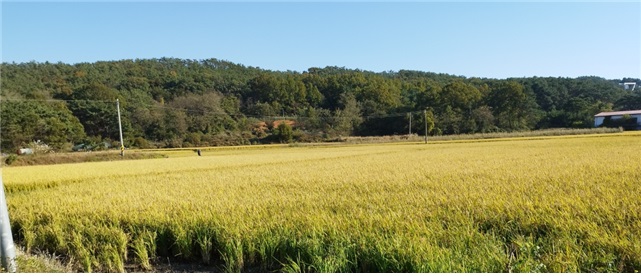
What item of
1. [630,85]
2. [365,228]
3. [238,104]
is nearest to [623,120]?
[630,85]

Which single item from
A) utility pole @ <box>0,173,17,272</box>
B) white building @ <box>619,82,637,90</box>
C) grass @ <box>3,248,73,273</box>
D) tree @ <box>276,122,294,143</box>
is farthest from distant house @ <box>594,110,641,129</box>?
utility pole @ <box>0,173,17,272</box>

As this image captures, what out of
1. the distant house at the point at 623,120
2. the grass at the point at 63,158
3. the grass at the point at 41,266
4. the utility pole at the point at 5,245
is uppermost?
the utility pole at the point at 5,245

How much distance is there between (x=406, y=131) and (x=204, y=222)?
6209cm

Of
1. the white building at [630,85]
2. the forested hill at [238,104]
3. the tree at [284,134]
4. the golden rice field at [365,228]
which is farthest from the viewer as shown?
the white building at [630,85]

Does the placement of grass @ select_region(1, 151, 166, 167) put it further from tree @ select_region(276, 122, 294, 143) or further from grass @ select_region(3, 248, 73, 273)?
grass @ select_region(3, 248, 73, 273)

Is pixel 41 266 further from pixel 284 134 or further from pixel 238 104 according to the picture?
pixel 238 104

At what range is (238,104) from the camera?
80625mm

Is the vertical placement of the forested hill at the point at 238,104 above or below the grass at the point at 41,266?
above

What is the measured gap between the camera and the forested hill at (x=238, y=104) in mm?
54250

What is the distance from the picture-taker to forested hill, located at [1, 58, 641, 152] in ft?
178

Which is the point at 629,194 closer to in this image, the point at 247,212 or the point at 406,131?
the point at 247,212

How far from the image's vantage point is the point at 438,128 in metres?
65.1

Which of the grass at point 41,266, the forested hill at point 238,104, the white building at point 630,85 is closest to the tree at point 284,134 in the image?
the forested hill at point 238,104

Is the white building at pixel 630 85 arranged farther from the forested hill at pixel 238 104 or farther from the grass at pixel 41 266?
the grass at pixel 41 266
